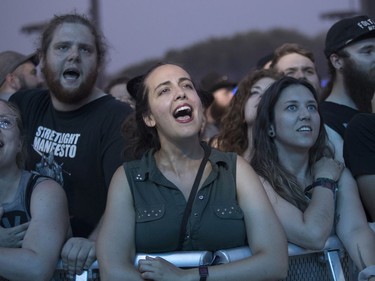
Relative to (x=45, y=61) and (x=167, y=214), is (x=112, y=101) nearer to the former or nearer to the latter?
(x=45, y=61)

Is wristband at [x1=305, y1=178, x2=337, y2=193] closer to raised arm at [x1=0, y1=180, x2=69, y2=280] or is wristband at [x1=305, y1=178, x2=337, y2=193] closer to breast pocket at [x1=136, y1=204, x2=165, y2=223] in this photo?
breast pocket at [x1=136, y1=204, x2=165, y2=223]

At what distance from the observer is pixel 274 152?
13.8ft

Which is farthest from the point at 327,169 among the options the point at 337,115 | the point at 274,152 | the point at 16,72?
the point at 16,72

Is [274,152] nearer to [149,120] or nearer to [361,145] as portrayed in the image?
[361,145]

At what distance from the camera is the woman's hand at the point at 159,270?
10.5ft

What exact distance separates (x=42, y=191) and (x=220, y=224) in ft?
2.93

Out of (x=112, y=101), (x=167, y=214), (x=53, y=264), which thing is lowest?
(x=53, y=264)

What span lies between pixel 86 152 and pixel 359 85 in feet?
5.90

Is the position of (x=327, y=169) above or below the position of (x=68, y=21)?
below

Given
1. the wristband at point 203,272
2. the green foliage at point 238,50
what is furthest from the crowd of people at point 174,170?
the green foliage at point 238,50

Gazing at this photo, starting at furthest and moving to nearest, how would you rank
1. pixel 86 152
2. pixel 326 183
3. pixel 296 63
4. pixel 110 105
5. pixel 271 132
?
pixel 296 63 → pixel 110 105 → pixel 86 152 → pixel 271 132 → pixel 326 183

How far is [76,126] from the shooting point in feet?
15.5

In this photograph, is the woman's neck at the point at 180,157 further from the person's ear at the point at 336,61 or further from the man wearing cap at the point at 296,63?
the man wearing cap at the point at 296,63

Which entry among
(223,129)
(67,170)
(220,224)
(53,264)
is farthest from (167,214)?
(223,129)
